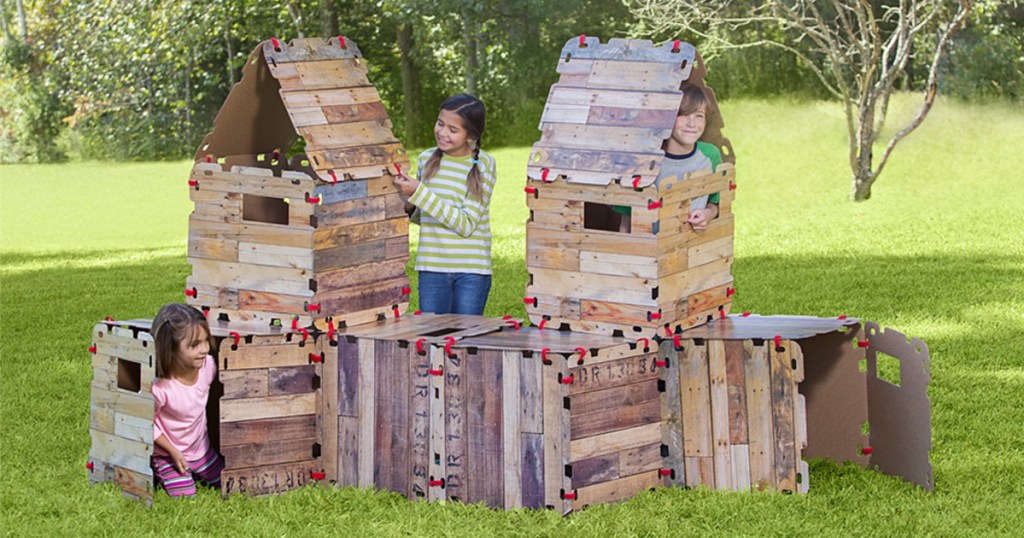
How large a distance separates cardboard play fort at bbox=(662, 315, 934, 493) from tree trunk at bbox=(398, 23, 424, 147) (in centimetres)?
1490

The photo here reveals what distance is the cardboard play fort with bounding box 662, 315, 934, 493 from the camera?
16.3ft

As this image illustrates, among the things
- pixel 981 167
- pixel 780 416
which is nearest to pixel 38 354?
pixel 780 416

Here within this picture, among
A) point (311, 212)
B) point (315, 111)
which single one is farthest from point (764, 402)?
point (315, 111)

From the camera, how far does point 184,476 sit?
5148 mm

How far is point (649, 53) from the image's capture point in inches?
206

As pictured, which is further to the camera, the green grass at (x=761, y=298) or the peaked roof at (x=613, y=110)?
the peaked roof at (x=613, y=110)

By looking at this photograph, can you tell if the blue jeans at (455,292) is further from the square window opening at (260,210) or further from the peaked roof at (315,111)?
the square window opening at (260,210)

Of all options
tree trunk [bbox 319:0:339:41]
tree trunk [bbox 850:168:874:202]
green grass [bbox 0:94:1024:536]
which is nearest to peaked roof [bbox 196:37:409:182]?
green grass [bbox 0:94:1024:536]

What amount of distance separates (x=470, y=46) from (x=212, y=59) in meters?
3.92

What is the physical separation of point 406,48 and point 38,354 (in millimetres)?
12434

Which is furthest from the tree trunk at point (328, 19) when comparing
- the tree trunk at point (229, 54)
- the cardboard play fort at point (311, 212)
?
the cardboard play fort at point (311, 212)

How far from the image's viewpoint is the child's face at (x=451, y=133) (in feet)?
18.4

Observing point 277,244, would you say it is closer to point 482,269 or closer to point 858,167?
point 482,269

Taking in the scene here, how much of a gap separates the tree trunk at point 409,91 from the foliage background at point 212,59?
0.07ft
